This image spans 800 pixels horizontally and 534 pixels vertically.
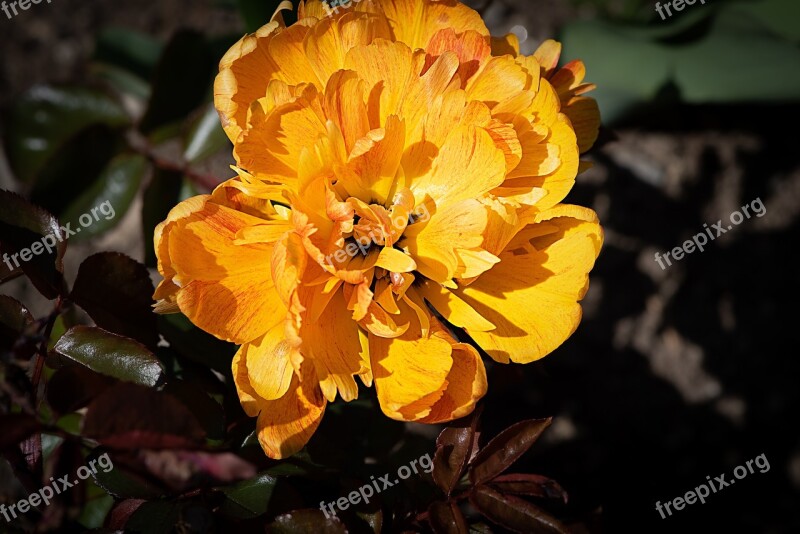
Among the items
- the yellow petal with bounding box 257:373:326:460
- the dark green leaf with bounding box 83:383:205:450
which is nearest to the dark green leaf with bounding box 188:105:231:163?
the yellow petal with bounding box 257:373:326:460

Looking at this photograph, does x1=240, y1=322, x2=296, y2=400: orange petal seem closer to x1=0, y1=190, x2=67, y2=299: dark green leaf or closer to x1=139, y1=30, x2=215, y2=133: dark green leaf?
x1=0, y1=190, x2=67, y2=299: dark green leaf

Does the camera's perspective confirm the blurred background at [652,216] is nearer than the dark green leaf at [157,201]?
No

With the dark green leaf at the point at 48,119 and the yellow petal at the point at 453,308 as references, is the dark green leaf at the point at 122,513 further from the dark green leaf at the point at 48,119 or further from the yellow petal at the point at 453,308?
the dark green leaf at the point at 48,119

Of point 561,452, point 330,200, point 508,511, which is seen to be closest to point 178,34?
point 330,200

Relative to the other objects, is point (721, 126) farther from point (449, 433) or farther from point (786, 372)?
point (449, 433)

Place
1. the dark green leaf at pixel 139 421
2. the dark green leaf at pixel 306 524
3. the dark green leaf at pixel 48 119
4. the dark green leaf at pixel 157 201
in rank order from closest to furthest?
the dark green leaf at pixel 139 421 → the dark green leaf at pixel 306 524 → the dark green leaf at pixel 157 201 → the dark green leaf at pixel 48 119

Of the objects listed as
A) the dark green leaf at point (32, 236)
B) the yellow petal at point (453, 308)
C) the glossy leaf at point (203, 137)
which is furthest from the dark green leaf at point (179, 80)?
the yellow petal at point (453, 308)
